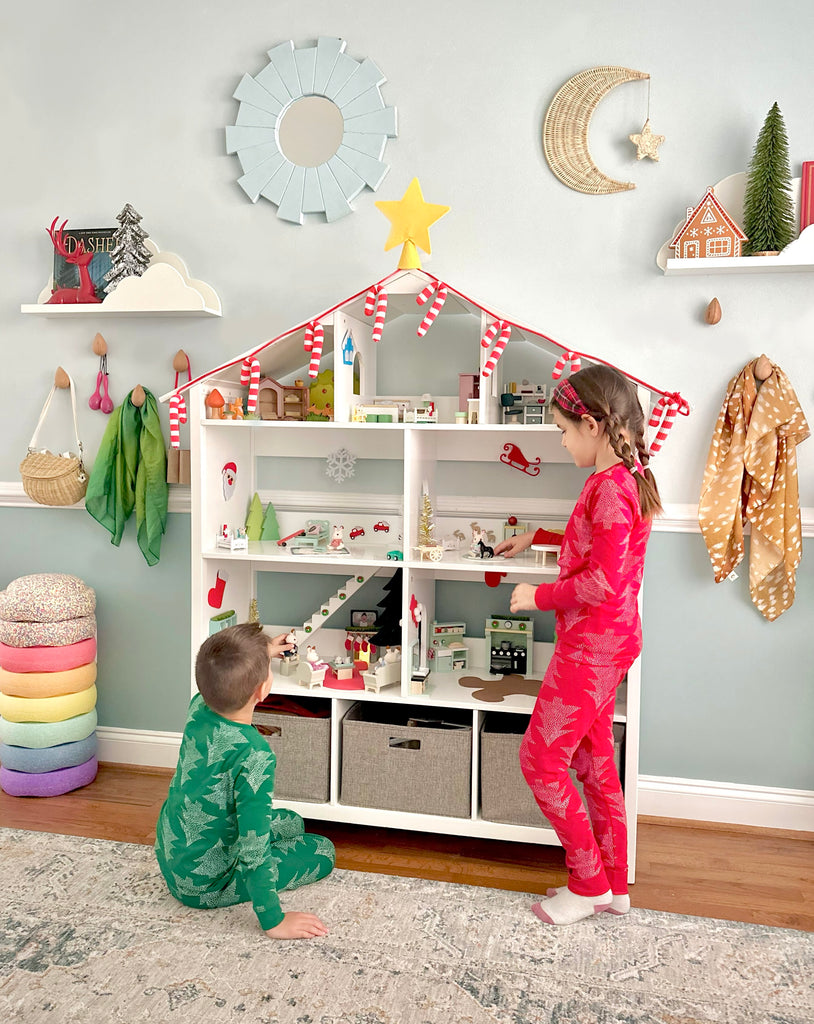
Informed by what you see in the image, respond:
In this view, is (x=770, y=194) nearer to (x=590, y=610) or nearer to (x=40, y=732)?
(x=590, y=610)

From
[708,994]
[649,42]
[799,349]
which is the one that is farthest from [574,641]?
[649,42]

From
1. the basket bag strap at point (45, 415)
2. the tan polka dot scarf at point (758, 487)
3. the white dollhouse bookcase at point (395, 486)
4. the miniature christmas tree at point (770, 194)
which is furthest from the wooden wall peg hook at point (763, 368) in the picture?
the basket bag strap at point (45, 415)

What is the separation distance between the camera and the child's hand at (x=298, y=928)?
196 centimetres

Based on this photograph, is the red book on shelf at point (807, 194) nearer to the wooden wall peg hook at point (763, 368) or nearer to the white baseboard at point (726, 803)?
the wooden wall peg hook at point (763, 368)

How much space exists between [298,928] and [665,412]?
1.48 metres

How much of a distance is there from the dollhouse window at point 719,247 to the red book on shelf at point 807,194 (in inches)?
8.0

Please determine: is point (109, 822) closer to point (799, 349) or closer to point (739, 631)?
point (739, 631)

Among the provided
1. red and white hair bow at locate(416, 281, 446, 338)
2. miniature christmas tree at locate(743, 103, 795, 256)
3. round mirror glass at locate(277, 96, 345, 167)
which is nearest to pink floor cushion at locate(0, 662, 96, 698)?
red and white hair bow at locate(416, 281, 446, 338)

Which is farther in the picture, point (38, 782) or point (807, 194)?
point (38, 782)

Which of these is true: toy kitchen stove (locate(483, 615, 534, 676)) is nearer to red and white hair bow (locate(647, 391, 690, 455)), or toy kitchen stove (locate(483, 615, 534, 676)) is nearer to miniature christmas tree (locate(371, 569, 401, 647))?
miniature christmas tree (locate(371, 569, 401, 647))

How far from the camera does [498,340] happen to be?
7.45 feet

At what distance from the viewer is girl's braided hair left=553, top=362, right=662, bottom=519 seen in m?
2.00

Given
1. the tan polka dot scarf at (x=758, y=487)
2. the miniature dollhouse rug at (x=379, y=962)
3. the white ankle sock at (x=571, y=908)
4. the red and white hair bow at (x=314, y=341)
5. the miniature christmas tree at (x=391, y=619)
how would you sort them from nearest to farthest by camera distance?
the miniature dollhouse rug at (x=379, y=962) < the white ankle sock at (x=571, y=908) < the red and white hair bow at (x=314, y=341) < the tan polka dot scarf at (x=758, y=487) < the miniature christmas tree at (x=391, y=619)

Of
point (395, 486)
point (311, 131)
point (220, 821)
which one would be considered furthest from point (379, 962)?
point (311, 131)
